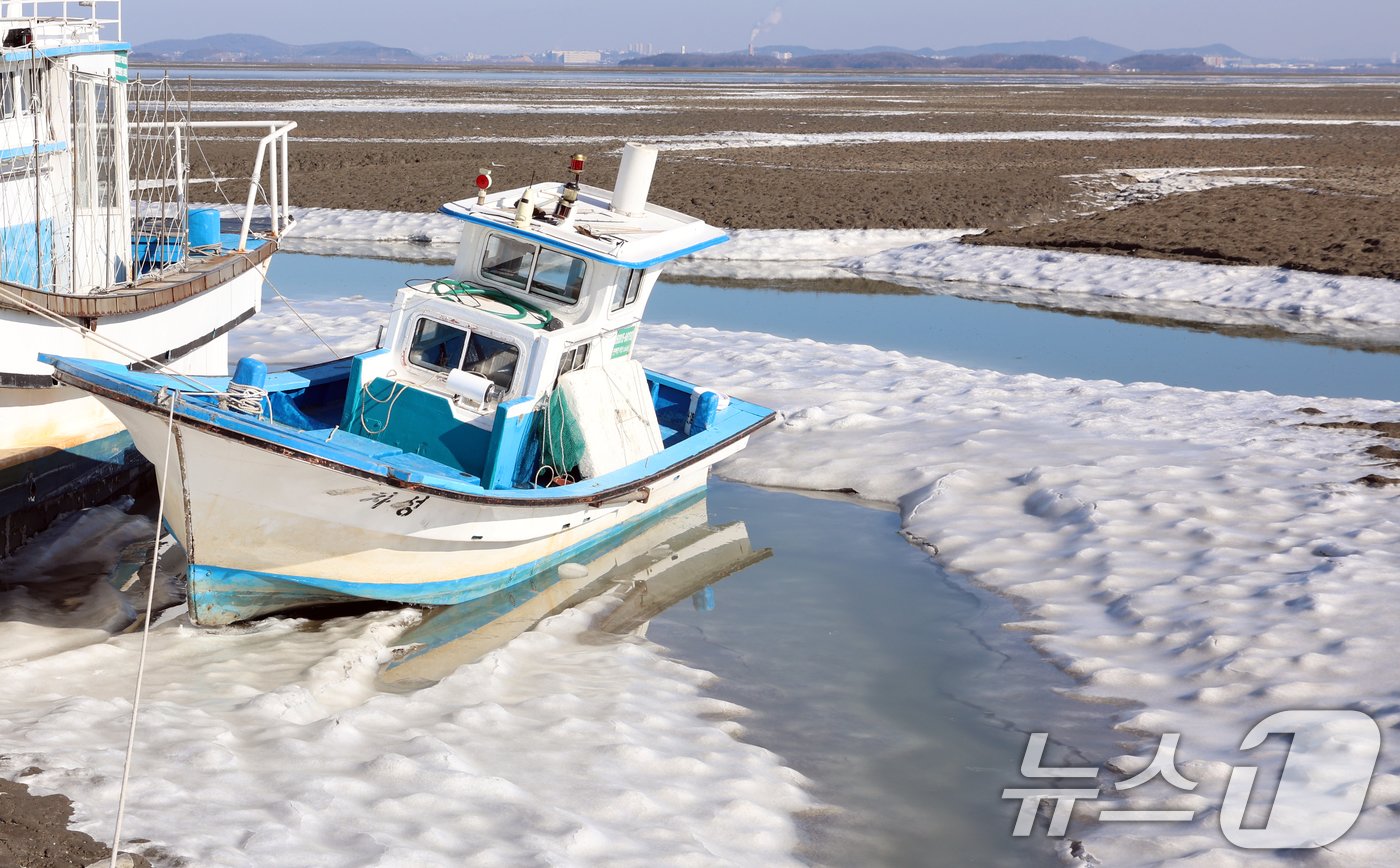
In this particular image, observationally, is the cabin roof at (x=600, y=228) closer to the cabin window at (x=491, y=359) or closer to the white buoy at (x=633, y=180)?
the white buoy at (x=633, y=180)

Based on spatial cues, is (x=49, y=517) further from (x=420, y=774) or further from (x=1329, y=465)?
(x=1329, y=465)

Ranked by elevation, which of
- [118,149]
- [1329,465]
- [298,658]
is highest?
[118,149]

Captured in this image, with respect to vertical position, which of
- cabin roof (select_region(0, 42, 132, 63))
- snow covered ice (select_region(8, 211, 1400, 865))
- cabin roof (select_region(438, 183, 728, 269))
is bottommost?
snow covered ice (select_region(8, 211, 1400, 865))

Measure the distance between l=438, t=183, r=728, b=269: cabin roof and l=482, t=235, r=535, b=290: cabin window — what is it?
0.25m

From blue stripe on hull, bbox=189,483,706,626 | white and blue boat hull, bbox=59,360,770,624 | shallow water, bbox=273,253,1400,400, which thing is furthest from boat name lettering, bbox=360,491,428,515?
shallow water, bbox=273,253,1400,400

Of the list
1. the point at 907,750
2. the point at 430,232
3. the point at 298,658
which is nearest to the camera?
the point at 907,750

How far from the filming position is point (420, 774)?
7047 millimetres

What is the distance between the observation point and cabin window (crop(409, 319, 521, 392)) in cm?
1101

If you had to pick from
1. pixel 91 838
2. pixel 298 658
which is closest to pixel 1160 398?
pixel 298 658

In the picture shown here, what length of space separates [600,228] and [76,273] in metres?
4.62

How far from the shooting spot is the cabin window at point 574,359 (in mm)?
Answer: 11148

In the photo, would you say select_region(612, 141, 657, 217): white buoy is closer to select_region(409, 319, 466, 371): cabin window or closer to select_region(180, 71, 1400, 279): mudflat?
select_region(409, 319, 466, 371): cabin window

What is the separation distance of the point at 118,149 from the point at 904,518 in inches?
329

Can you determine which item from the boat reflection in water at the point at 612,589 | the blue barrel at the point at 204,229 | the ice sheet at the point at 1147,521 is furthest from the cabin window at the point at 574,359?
the blue barrel at the point at 204,229
